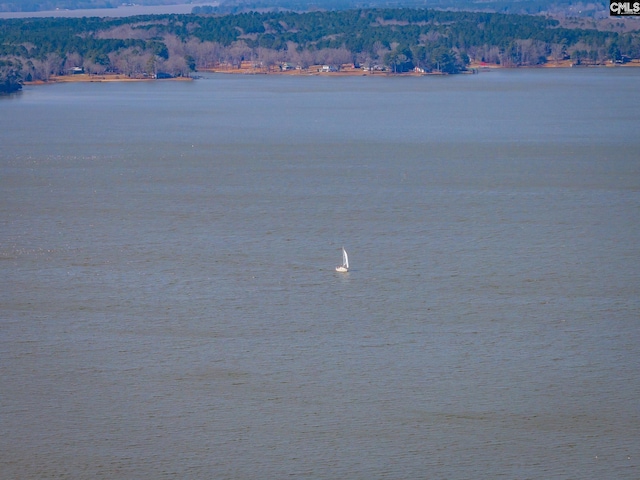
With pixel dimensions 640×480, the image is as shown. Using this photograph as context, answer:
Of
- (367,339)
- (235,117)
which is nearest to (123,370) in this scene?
(367,339)

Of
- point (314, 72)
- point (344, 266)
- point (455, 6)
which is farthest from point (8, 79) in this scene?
point (455, 6)

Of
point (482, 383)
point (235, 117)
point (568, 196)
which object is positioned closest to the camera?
point (482, 383)

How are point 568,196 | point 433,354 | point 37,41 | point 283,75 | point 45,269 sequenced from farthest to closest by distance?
point 283,75
point 37,41
point 568,196
point 45,269
point 433,354

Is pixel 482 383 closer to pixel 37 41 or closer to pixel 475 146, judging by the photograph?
pixel 475 146

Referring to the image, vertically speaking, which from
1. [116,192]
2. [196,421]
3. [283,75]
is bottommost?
[283,75]

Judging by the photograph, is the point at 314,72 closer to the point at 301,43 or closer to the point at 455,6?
the point at 301,43

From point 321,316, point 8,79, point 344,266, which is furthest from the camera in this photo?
point 8,79

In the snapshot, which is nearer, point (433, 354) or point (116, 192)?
point (433, 354)

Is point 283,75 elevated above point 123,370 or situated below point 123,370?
below
